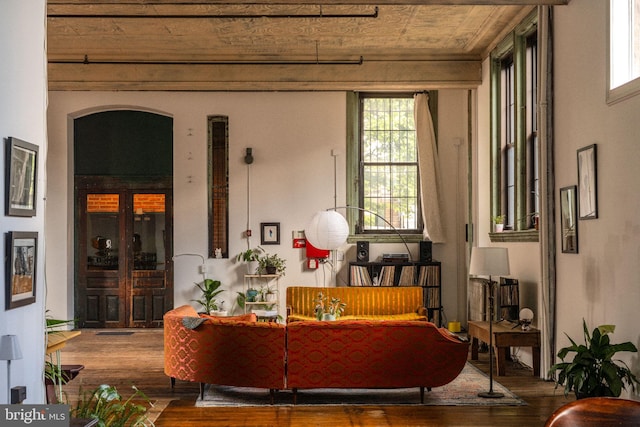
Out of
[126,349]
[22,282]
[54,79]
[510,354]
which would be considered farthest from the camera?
[54,79]

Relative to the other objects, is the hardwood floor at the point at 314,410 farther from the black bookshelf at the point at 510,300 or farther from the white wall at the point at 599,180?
the white wall at the point at 599,180

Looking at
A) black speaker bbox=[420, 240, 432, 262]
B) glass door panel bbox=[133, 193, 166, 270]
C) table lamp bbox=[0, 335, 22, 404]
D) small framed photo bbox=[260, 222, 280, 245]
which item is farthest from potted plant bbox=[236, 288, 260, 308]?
table lamp bbox=[0, 335, 22, 404]

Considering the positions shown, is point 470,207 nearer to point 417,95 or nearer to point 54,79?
point 417,95

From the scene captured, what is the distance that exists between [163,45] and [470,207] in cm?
522

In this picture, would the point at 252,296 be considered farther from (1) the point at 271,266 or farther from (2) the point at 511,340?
(2) the point at 511,340

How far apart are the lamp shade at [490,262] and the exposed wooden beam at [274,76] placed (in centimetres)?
420

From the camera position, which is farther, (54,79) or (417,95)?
(417,95)

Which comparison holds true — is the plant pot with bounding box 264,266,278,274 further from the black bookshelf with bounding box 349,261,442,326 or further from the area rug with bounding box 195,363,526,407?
the area rug with bounding box 195,363,526,407

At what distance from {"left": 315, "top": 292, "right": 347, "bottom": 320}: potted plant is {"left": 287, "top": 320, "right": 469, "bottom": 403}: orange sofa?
2.14m

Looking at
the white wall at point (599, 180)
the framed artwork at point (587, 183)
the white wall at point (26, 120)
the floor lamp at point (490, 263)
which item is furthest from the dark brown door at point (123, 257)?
the framed artwork at point (587, 183)

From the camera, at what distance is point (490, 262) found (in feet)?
26.0

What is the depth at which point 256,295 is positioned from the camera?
12.2 m

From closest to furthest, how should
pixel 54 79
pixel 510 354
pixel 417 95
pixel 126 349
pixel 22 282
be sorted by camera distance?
1. pixel 22 282
2. pixel 510 354
3. pixel 126 349
4. pixel 54 79
5. pixel 417 95

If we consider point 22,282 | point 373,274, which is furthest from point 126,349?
point 22,282
